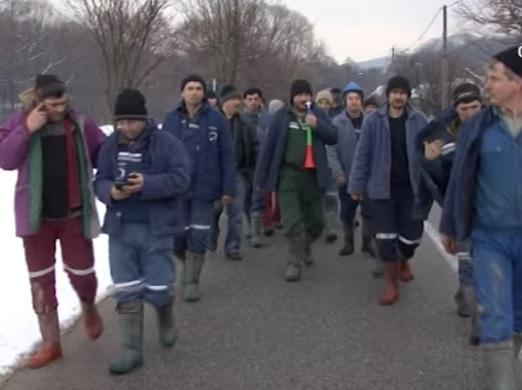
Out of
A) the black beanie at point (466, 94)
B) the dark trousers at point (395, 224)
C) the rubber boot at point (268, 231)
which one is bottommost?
the rubber boot at point (268, 231)

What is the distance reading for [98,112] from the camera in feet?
180

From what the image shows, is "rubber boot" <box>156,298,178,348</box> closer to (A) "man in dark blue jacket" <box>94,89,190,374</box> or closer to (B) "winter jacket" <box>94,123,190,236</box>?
(A) "man in dark blue jacket" <box>94,89,190,374</box>

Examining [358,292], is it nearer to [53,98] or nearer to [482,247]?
[482,247]

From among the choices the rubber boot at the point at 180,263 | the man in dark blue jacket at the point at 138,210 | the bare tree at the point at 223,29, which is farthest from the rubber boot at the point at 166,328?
the bare tree at the point at 223,29

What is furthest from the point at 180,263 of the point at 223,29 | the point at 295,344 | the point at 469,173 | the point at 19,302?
the point at 223,29

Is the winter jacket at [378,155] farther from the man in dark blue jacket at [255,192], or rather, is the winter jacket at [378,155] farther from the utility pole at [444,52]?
the utility pole at [444,52]

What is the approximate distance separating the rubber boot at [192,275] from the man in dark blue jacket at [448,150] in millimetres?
2199

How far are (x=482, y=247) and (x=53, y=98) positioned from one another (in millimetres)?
2772

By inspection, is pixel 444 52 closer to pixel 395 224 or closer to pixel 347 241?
pixel 347 241

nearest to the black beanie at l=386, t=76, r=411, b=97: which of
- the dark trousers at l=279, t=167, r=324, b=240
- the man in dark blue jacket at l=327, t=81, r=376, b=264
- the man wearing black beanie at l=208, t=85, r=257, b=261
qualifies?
the dark trousers at l=279, t=167, r=324, b=240

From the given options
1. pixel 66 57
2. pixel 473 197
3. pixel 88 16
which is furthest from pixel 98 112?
pixel 473 197

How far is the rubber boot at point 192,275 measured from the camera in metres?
6.69

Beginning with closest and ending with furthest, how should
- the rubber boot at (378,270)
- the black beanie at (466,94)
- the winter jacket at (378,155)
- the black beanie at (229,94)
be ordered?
the black beanie at (466,94) → the winter jacket at (378,155) → the rubber boot at (378,270) → the black beanie at (229,94)

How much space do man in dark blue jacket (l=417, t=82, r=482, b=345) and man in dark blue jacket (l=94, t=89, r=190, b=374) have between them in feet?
5.78
